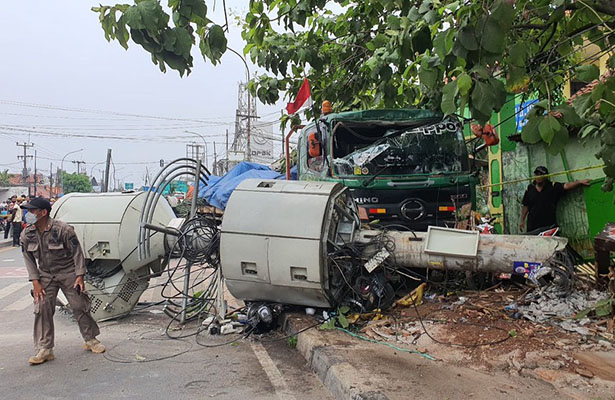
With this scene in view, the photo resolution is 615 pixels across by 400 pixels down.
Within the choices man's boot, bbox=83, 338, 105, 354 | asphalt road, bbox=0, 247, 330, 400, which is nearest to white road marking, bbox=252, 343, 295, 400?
asphalt road, bbox=0, 247, 330, 400

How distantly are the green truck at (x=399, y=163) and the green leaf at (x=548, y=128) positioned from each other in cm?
350

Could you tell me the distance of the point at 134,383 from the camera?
13.5 feet

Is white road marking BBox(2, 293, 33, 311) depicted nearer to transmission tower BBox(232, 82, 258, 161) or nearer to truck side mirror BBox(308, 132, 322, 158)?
truck side mirror BBox(308, 132, 322, 158)

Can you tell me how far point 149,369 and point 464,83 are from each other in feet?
12.2

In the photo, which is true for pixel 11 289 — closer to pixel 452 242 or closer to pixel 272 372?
pixel 272 372

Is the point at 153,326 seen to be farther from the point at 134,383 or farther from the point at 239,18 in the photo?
the point at 239,18

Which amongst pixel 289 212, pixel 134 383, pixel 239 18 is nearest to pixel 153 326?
pixel 134 383

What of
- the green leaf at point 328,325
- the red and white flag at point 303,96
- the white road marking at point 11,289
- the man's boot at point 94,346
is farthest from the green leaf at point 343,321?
the white road marking at point 11,289

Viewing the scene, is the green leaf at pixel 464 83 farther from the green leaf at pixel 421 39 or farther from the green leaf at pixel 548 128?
the green leaf at pixel 421 39

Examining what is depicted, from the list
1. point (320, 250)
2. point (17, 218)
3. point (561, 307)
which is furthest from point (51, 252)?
point (17, 218)

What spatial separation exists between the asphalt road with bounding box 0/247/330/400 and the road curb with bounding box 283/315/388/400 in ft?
0.31

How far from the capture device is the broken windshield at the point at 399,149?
666 cm

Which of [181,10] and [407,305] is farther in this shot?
[407,305]

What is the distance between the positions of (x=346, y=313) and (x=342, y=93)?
4.73 m
